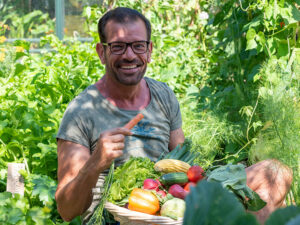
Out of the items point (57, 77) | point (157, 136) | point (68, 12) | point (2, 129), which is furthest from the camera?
point (68, 12)

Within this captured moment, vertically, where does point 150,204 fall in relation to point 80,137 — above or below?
below

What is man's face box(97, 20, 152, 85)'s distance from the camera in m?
2.41

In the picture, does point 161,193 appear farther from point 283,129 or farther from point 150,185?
point 283,129

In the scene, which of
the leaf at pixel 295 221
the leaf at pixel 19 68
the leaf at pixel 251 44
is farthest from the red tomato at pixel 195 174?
the leaf at pixel 19 68

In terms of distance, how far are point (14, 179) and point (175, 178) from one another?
4.20ft

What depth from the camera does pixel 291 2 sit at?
341 centimetres

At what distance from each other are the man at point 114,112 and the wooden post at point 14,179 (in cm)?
72

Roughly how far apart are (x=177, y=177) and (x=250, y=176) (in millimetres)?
331

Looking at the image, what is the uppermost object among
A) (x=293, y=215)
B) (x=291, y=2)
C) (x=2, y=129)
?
(x=291, y=2)

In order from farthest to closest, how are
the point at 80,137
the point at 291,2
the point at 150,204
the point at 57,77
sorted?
1. the point at 57,77
2. the point at 291,2
3. the point at 80,137
4. the point at 150,204

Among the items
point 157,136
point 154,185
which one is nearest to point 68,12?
point 157,136

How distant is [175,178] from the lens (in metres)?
2.02

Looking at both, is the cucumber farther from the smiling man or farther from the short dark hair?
the short dark hair

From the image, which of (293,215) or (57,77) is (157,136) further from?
A: (293,215)
